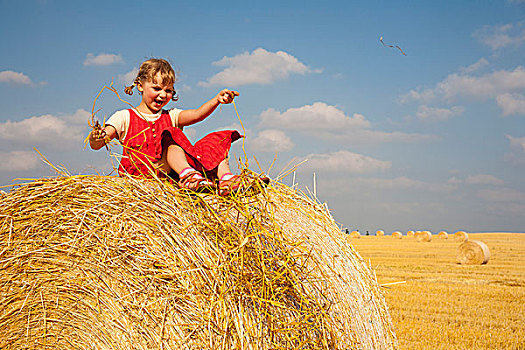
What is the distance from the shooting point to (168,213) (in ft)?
9.26

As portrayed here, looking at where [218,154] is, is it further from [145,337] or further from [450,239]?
[450,239]

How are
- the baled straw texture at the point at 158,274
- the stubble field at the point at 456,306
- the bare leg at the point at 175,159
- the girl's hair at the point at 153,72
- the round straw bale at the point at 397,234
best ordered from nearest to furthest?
1. the baled straw texture at the point at 158,274
2. the bare leg at the point at 175,159
3. the girl's hair at the point at 153,72
4. the stubble field at the point at 456,306
5. the round straw bale at the point at 397,234

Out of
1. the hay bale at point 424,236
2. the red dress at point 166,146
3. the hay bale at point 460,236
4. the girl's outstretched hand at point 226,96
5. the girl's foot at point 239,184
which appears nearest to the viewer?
the girl's foot at point 239,184

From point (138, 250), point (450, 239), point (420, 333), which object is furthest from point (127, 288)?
point (450, 239)

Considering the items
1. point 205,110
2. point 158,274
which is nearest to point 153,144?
point 205,110

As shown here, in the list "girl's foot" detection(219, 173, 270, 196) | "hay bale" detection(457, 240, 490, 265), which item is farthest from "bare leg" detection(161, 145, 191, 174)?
"hay bale" detection(457, 240, 490, 265)

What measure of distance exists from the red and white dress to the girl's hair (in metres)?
0.26

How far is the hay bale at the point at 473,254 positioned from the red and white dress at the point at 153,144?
1463cm

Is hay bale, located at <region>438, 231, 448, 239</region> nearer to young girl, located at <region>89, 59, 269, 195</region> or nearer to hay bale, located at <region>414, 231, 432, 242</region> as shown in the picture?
hay bale, located at <region>414, 231, 432, 242</region>

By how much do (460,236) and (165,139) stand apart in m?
30.4

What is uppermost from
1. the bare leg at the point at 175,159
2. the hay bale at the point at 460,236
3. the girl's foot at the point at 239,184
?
the hay bale at the point at 460,236

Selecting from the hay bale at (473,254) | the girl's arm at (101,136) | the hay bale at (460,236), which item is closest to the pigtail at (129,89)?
→ the girl's arm at (101,136)

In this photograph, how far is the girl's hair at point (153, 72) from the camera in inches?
143

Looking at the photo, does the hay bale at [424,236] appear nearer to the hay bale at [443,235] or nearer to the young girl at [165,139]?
the hay bale at [443,235]
